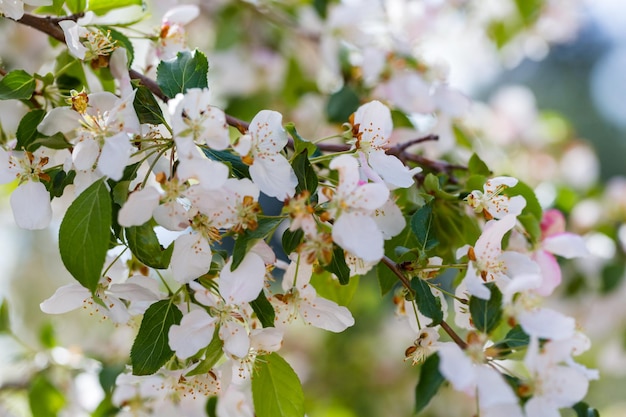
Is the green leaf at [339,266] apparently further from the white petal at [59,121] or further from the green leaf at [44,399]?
the green leaf at [44,399]

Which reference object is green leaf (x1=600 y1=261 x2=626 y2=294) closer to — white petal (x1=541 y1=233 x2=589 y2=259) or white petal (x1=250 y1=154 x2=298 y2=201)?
white petal (x1=541 y1=233 x2=589 y2=259)

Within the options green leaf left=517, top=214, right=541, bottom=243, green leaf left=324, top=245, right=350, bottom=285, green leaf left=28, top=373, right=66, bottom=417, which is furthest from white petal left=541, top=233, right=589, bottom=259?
green leaf left=28, top=373, right=66, bottom=417

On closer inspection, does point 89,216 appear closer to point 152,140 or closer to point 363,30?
point 152,140

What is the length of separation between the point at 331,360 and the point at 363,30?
121cm

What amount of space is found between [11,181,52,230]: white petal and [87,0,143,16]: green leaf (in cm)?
23

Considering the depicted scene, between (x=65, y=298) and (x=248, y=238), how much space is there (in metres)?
0.19

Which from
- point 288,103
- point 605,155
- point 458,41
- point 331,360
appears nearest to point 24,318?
point 331,360

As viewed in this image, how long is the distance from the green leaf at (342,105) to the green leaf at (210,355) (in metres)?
0.55

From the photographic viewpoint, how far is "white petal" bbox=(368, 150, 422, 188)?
2.00 ft

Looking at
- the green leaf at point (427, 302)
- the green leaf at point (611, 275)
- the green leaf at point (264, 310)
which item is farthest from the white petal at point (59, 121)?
the green leaf at point (611, 275)

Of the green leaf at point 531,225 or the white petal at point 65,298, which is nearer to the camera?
the white petal at point 65,298

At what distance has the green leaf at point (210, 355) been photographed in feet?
1.99

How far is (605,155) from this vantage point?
607 centimetres

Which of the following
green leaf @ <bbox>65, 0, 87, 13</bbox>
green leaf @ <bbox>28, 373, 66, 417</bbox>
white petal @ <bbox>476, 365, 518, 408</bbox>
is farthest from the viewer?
green leaf @ <bbox>28, 373, 66, 417</bbox>
